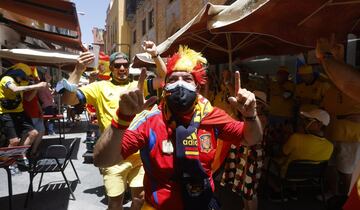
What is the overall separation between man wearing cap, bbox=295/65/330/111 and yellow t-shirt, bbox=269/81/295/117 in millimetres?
144

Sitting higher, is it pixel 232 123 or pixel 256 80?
pixel 256 80

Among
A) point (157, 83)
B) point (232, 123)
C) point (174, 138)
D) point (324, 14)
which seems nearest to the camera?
point (174, 138)

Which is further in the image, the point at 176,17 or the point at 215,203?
the point at 176,17

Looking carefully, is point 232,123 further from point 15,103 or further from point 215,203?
point 15,103

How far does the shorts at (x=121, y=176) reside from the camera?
3.07 m

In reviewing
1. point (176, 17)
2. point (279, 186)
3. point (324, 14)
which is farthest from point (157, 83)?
point (176, 17)

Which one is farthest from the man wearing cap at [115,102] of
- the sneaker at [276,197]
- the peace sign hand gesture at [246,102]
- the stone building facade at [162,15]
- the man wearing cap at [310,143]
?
the stone building facade at [162,15]

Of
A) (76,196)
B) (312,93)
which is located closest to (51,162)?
(76,196)

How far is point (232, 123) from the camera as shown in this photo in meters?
2.16

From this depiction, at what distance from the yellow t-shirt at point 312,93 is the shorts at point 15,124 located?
15.6 ft

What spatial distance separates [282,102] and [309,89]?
0.49 metres

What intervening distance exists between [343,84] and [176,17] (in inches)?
519

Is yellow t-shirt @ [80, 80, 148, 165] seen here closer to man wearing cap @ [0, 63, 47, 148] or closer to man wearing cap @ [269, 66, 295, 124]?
man wearing cap @ [0, 63, 47, 148]

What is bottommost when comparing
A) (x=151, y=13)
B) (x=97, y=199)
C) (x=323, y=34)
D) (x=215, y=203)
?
(x=97, y=199)
